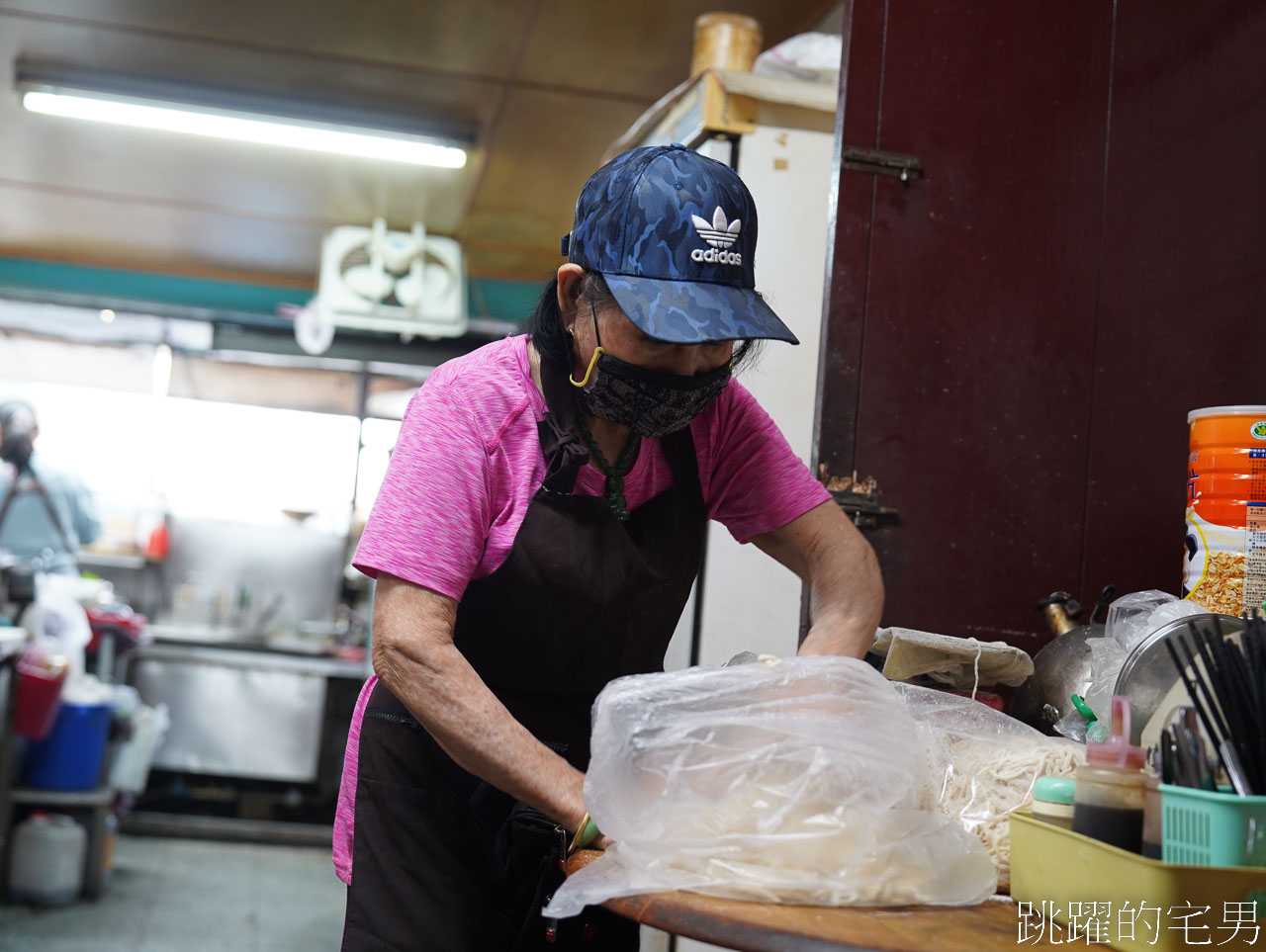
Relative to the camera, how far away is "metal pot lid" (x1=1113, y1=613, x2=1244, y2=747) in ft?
4.65

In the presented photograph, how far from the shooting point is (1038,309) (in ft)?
8.16

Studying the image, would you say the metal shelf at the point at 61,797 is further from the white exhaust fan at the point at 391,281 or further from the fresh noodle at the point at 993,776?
the fresh noodle at the point at 993,776

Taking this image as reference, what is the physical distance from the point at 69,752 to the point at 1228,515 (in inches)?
190

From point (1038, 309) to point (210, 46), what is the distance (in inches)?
145

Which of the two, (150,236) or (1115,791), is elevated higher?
(150,236)

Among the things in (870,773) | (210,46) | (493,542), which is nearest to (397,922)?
(493,542)

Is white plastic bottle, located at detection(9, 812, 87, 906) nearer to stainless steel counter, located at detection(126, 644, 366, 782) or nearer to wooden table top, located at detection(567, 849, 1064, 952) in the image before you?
stainless steel counter, located at detection(126, 644, 366, 782)

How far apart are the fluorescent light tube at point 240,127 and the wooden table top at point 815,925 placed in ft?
15.9

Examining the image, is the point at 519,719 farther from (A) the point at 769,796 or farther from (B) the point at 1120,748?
(B) the point at 1120,748

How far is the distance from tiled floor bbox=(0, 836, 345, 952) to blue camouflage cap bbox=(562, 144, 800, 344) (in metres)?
4.13

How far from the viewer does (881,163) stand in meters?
2.46

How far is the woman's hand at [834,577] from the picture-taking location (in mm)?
1615

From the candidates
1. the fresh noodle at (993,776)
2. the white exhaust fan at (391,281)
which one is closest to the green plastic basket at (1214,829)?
the fresh noodle at (993,776)

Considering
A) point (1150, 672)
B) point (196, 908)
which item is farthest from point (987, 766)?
point (196, 908)
